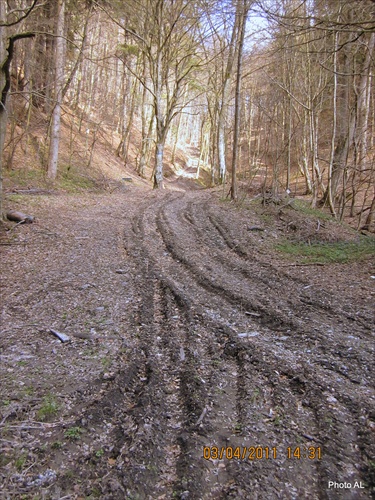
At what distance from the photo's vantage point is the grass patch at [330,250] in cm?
727

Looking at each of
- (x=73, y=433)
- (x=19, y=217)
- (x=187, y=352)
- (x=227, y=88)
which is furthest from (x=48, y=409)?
(x=227, y=88)

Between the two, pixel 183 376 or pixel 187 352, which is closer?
pixel 183 376

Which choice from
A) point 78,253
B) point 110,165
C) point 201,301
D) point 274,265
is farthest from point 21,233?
point 110,165

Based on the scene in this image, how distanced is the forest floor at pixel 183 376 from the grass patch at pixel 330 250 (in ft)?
1.10

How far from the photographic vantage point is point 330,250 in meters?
7.93

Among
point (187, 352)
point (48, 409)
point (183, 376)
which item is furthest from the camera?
point (187, 352)

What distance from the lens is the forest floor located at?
227cm

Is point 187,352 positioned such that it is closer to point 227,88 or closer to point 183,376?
point 183,376

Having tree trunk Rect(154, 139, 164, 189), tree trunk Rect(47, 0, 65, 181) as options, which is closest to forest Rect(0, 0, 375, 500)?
tree trunk Rect(47, 0, 65, 181)

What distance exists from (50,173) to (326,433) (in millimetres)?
14142

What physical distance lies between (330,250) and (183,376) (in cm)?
583
